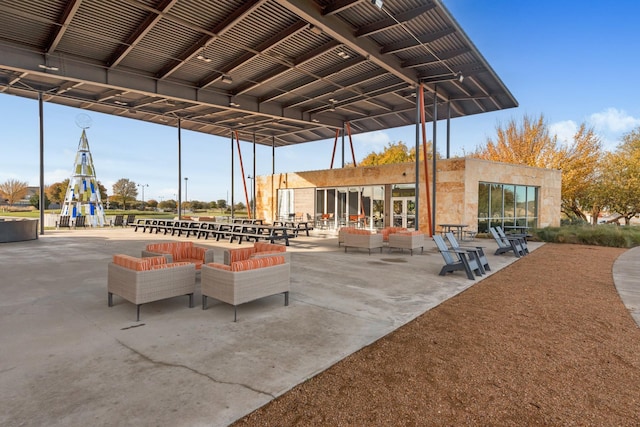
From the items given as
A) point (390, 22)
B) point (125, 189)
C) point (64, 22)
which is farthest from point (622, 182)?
point (125, 189)

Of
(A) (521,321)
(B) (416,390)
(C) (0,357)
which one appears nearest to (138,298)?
(C) (0,357)

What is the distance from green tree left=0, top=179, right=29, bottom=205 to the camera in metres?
45.8

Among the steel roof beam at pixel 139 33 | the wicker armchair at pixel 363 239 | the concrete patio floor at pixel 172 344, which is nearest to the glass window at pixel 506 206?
the wicker armchair at pixel 363 239

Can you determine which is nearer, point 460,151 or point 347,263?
point 347,263

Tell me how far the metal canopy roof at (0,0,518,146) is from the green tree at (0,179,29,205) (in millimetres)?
39702

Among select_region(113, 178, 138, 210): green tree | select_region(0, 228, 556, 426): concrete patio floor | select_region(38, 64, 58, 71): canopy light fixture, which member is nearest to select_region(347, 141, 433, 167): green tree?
select_region(38, 64, 58, 71): canopy light fixture

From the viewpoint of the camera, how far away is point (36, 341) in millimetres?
3631

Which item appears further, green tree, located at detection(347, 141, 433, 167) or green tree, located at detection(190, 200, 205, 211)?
green tree, located at detection(190, 200, 205, 211)

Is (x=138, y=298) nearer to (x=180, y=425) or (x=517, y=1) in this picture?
(x=180, y=425)

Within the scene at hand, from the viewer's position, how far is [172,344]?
3580mm

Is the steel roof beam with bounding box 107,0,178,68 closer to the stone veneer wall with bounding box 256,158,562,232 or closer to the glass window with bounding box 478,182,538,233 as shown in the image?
the stone veneer wall with bounding box 256,158,562,232

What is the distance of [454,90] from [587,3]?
34.3 feet

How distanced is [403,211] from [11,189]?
5390cm

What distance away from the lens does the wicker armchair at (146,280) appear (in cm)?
437
